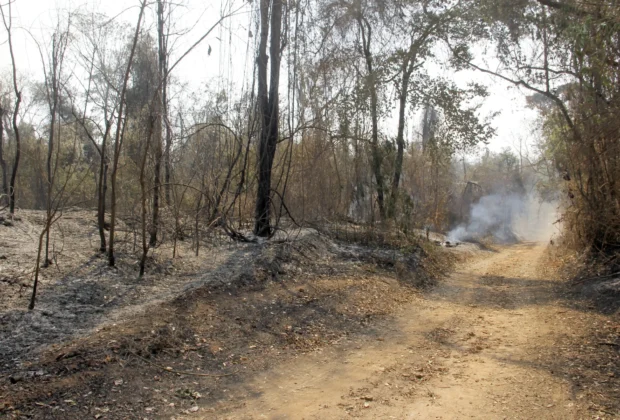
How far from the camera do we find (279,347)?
20.0ft

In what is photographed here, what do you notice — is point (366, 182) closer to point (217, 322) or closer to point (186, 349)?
point (217, 322)

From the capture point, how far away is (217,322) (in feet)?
21.1

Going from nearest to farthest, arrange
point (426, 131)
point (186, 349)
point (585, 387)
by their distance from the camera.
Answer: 1. point (585, 387)
2. point (186, 349)
3. point (426, 131)

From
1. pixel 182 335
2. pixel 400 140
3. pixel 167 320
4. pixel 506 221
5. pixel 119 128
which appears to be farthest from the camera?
pixel 506 221

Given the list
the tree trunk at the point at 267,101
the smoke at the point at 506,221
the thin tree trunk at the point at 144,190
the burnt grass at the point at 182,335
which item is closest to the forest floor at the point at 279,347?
the burnt grass at the point at 182,335

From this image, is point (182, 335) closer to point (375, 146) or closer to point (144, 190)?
point (144, 190)

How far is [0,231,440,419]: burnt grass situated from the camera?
4.27 metres

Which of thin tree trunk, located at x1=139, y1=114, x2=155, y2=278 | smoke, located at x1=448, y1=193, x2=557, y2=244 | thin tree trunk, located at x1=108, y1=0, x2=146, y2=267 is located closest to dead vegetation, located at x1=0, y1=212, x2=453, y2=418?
thin tree trunk, located at x1=139, y1=114, x2=155, y2=278

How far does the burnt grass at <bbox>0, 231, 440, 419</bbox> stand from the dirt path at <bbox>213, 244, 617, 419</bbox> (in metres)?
0.37

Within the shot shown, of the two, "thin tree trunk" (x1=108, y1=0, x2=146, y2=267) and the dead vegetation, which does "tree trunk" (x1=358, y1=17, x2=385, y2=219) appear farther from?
"thin tree trunk" (x1=108, y1=0, x2=146, y2=267)

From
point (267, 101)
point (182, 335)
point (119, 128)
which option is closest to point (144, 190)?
point (119, 128)

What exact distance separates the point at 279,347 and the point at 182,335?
1.20 meters

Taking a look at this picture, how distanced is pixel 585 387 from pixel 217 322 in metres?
4.30

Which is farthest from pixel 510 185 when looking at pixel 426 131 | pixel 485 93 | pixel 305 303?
pixel 305 303
